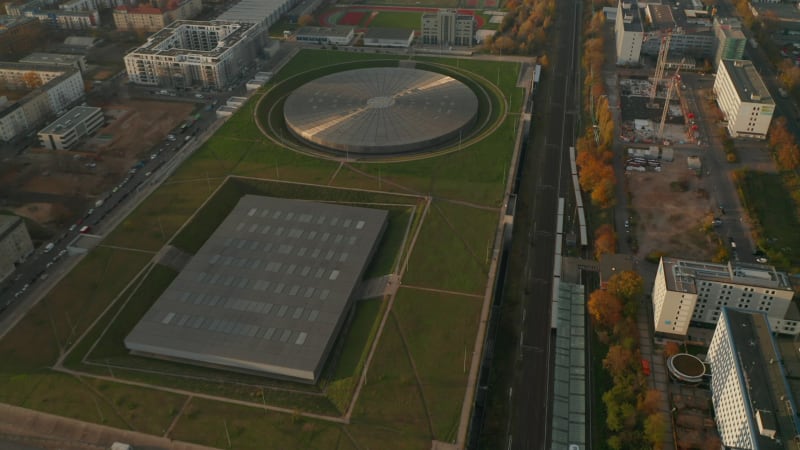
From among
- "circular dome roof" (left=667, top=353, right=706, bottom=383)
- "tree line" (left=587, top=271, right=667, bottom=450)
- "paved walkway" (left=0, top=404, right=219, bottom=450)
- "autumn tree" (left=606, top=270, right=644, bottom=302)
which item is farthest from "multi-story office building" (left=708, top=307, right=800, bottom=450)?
"paved walkway" (left=0, top=404, right=219, bottom=450)

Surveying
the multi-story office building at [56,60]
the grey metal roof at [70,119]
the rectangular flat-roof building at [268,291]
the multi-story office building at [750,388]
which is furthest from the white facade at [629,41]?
the multi-story office building at [56,60]

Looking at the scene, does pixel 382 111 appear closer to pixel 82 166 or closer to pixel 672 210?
pixel 672 210

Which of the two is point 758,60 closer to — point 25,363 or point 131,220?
point 131,220

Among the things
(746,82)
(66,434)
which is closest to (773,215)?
(746,82)

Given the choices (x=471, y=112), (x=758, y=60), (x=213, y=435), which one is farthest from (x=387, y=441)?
(x=758, y=60)

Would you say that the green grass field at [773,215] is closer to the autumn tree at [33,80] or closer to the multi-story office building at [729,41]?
the multi-story office building at [729,41]

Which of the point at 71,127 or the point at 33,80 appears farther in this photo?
the point at 33,80

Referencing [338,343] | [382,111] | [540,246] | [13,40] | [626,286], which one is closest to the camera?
[338,343]
